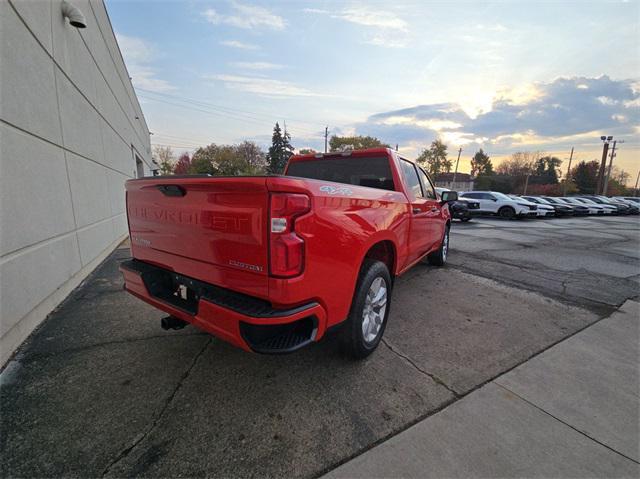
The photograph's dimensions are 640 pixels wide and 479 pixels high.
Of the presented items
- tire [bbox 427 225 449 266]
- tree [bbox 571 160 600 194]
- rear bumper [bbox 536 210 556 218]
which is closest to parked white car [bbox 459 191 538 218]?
rear bumper [bbox 536 210 556 218]

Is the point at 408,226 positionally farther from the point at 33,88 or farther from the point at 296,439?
the point at 33,88

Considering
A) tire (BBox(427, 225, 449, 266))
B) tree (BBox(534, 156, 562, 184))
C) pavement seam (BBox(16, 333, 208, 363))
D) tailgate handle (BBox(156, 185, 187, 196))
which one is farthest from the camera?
tree (BBox(534, 156, 562, 184))

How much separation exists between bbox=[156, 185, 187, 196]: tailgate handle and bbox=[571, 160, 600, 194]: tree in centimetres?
7831

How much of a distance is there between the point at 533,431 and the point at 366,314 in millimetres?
1359

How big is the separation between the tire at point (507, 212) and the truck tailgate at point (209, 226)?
19.9 m

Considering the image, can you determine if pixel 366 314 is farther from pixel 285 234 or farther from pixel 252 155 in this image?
pixel 252 155

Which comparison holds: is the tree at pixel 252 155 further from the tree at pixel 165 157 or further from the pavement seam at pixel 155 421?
the pavement seam at pixel 155 421

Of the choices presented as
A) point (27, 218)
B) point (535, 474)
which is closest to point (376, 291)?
point (535, 474)

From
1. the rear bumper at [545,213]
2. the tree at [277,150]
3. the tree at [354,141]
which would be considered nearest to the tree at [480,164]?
the tree at [354,141]

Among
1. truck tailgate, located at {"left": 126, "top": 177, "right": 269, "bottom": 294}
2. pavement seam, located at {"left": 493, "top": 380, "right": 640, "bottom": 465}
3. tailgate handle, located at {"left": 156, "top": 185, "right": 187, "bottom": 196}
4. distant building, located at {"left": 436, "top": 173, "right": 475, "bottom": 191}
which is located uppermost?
distant building, located at {"left": 436, "top": 173, "right": 475, "bottom": 191}

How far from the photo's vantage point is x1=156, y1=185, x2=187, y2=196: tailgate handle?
207 cm

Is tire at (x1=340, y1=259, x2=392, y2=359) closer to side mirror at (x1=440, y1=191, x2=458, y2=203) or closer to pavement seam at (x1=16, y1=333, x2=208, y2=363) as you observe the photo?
pavement seam at (x1=16, y1=333, x2=208, y2=363)

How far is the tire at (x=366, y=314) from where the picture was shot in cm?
242

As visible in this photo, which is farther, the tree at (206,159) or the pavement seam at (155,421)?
the tree at (206,159)
